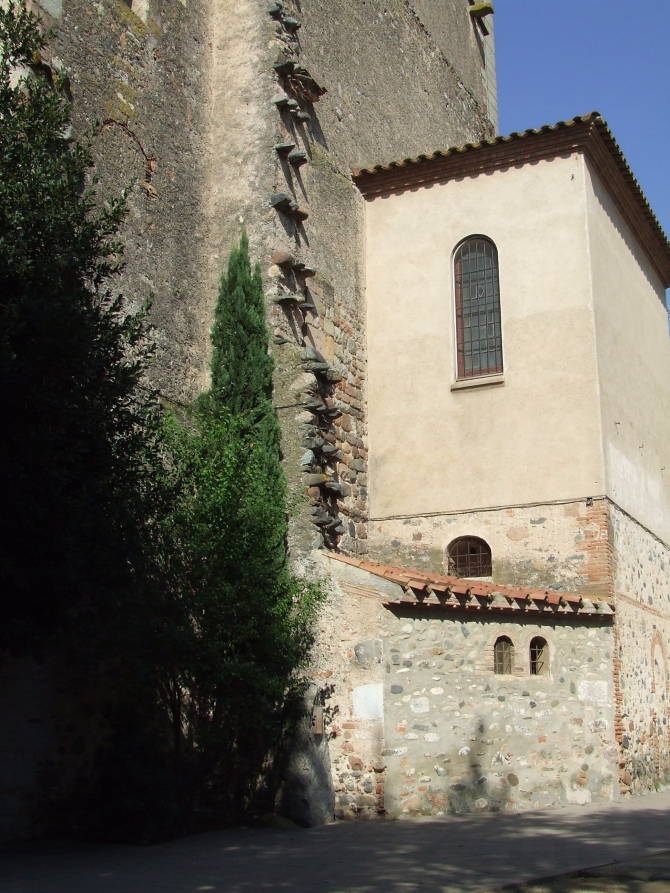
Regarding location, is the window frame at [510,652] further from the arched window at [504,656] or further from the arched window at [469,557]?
the arched window at [469,557]

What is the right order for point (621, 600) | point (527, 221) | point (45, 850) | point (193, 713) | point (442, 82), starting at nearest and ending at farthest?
point (45, 850)
point (193, 713)
point (621, 600)
point (527, 221)
point (442, 82)

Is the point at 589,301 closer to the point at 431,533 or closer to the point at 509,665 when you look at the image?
the point at 431,533

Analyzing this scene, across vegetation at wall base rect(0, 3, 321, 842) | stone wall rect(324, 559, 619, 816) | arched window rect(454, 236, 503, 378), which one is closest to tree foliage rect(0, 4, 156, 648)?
vegetation at wall base rect(0, 3, 321, 842)

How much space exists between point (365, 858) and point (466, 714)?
354cm

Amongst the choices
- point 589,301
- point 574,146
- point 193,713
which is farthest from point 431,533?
point 574,146

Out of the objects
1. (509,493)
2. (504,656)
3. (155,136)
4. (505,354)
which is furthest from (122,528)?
(505,354)

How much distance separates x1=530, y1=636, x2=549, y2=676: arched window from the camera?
13805mm

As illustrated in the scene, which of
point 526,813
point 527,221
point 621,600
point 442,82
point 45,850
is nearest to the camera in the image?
point 45,850

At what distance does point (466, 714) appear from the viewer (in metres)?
12.7

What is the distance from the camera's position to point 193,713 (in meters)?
11.8

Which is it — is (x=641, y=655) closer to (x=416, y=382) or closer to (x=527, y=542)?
(x=527, y=542)

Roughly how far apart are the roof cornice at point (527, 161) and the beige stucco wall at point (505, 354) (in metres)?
0.19

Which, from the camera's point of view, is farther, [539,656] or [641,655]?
[641,655]

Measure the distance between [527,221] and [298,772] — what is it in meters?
9.00
